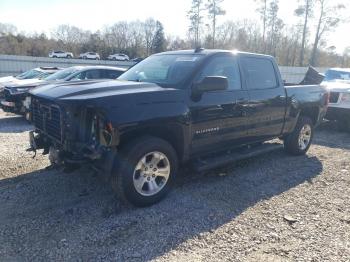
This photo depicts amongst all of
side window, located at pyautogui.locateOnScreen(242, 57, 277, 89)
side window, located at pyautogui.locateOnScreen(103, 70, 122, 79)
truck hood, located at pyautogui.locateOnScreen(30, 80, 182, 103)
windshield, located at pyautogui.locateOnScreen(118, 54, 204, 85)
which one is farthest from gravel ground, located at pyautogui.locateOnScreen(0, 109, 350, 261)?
side window, located at pyautogui.locateOnScreen(103, 70, 122, 79)

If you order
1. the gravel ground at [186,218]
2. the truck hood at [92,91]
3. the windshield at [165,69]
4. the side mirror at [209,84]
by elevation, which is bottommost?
the gravel ground at [186,218]

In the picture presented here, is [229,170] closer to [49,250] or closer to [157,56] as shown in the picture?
[157,56]

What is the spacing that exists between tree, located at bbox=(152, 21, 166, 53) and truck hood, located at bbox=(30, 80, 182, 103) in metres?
55.8

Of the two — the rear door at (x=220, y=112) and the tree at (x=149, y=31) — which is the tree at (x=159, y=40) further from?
the rear door at (x=220, y=112)

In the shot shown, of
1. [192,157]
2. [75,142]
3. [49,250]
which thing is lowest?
[49,250]

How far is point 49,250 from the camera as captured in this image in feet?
11.0

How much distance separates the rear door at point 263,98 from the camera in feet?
18.1

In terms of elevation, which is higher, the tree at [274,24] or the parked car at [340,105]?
the tree at [274,24]

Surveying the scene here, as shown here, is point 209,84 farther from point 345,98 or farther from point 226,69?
point 345,98

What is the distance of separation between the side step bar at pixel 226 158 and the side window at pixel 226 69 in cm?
109

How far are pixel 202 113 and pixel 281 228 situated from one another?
70.4 inches

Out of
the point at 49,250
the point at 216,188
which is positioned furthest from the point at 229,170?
the point at 49,250

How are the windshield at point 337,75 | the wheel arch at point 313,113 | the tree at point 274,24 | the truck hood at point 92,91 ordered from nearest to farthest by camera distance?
the truck hood at point 92,91, the wheel arch at point 313,113, the windshield at point 337,75, the tree at point 274,24

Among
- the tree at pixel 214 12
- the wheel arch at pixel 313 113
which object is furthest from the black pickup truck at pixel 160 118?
the tree at pixel 214 12
